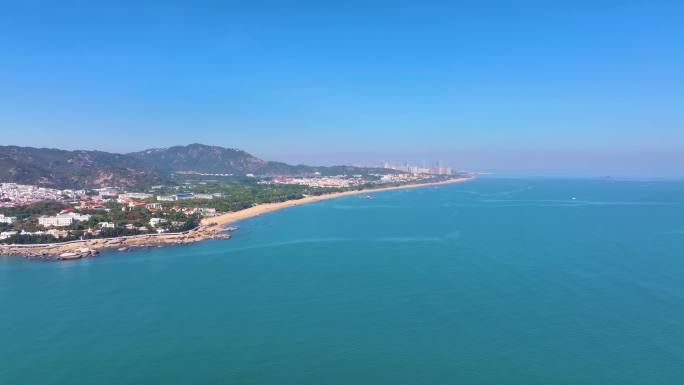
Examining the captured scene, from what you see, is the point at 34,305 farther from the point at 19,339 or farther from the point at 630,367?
the point at 630,367

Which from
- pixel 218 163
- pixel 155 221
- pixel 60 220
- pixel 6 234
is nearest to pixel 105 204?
pixel 60 220

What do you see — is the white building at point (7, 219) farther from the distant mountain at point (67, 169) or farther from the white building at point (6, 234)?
the distant mountain at point (67, 169)

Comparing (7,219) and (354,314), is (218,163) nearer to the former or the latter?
(7,219)

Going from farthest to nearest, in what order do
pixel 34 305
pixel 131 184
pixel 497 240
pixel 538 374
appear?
1. pixel 131 184
2. pixel 497 240
3. pixel 34 305
4. pixel 538 374

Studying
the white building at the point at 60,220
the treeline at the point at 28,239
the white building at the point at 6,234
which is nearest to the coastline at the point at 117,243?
the treeline at the point at 28,239

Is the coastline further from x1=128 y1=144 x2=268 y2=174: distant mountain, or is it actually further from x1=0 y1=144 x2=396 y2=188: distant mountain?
x1=128 y1=144 x2=268 y2=174: distant mountain

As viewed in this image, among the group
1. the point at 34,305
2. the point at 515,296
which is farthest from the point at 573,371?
the point at 34,305

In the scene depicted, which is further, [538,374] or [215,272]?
[215,272]
